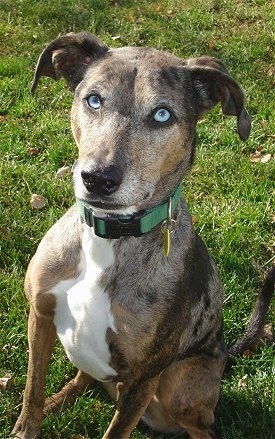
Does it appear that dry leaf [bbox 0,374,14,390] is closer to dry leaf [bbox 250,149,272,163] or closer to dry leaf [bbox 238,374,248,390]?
dry leaf [bbox 238,374,248,390]

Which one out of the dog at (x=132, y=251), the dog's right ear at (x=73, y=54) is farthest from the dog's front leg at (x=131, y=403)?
the dog's right ear at (x=73, y=54)

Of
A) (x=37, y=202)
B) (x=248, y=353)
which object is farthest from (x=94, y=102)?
(x=37, y=202)

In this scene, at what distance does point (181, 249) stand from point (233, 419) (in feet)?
4.55

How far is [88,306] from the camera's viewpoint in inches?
150

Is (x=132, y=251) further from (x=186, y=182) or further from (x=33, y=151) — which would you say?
(x=33, y=151)

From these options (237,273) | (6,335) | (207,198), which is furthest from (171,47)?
(6,335)

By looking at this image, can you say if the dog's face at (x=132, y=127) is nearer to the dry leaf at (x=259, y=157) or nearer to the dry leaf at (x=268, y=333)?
the dry leaf at (x=268, y=333)

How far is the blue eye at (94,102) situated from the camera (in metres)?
3.50

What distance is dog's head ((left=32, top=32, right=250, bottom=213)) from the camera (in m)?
3.27

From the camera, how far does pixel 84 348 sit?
12.8 feet


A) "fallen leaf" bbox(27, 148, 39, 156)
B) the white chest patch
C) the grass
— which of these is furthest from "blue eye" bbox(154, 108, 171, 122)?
"fallen leaf" bbox(27, 148, 39, 156)

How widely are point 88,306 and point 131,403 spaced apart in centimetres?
59

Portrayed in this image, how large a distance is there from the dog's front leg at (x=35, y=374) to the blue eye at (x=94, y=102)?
128 centimetres

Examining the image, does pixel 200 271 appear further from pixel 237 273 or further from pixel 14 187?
pixel 14 187
